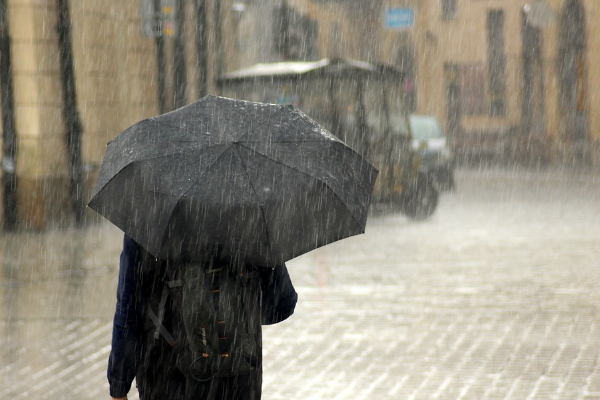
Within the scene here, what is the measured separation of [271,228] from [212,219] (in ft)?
0.57

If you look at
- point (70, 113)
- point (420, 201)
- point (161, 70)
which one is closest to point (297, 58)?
point (161, 70)

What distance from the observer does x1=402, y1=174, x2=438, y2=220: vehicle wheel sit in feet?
54.2

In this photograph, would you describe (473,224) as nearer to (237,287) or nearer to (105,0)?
(105,0)

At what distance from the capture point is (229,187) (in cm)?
291

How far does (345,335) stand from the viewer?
7.36m

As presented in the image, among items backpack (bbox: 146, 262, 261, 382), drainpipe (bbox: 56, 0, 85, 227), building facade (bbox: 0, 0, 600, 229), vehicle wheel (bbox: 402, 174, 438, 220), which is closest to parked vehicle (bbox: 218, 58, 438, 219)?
vehicle wheel (bbox: 402, 174, 438, 220)

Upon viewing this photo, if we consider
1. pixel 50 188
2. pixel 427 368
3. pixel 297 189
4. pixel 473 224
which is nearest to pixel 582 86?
pixel 473 224

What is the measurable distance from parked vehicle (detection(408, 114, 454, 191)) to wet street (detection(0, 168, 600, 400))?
841 cm

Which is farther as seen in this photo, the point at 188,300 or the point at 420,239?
the point at 420,239

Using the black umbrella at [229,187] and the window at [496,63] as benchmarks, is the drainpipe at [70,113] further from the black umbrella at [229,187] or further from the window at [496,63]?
the window at [496,63]

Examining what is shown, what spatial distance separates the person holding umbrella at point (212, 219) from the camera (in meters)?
2.90

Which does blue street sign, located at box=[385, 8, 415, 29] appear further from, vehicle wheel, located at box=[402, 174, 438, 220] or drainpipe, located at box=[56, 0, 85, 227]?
drainpipe, located at box=[56, 0, 85, 227]

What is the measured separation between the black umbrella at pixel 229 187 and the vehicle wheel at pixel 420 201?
1343 cm

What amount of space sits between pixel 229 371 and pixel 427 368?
357cm
